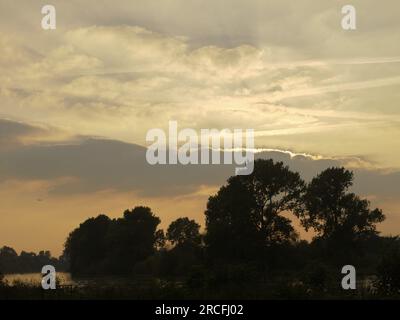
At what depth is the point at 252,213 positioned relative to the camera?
85250 millimetres

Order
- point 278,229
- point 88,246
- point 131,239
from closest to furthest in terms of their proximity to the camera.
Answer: point 278,229, point 131,239, point 88,246

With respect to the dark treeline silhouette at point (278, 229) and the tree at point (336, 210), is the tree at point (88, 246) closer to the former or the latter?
the dark treeline silhouette at point (278, 229)

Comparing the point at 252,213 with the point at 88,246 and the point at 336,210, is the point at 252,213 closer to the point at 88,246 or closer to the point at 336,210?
the point at 336,210

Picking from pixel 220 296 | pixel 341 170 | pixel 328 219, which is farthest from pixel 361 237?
pixel 220 296

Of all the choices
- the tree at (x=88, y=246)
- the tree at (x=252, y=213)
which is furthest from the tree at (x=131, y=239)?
the tree at (x=252, y=213)

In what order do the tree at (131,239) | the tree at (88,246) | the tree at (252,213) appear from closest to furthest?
the tree at (252,213)
the tree at (131,239)
the tree at (88,246)

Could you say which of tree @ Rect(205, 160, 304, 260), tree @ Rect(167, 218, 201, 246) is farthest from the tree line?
tree @ Rect(167, 218, 201, 246)

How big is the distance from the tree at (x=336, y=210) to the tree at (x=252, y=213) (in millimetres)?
3080

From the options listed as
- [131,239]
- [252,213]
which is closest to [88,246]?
[131,239]

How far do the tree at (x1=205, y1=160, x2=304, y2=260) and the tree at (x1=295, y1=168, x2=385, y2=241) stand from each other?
308 centimetres

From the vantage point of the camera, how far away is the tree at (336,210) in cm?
8831

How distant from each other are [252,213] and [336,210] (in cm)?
1568
